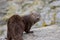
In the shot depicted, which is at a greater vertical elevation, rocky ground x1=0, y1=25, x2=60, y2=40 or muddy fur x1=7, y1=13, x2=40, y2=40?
muddy fur x1=7, y1=13, x2=40, y2=40

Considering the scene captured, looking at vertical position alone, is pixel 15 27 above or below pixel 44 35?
above

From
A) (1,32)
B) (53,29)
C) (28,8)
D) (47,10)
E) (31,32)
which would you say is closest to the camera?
(31,32)

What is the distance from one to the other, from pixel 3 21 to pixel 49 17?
1.96m

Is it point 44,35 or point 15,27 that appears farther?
point 44,35

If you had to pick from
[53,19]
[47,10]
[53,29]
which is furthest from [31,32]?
[47,10]

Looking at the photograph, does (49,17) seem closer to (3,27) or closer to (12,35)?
(3,27)

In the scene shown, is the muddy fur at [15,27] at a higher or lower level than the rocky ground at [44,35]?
higher

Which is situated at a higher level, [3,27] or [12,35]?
[12,35]

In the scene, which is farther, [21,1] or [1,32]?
[21,1]

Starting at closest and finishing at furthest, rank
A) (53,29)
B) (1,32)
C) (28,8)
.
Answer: (53,29) < (1,32) < (28,8)

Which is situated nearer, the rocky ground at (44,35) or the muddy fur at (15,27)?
the muddy fur at (15,27)

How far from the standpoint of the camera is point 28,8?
33.8ft

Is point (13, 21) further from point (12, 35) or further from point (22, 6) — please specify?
point (22, 6)

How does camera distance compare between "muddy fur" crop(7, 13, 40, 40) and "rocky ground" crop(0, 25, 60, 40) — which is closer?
"muddy fur" crop(7, 13, 40, 40)
